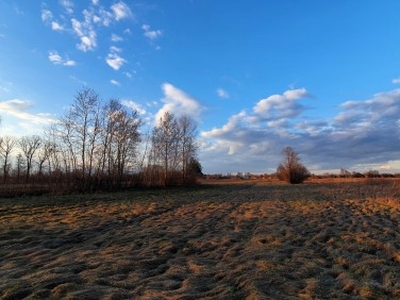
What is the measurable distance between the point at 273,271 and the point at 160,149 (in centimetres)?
4616

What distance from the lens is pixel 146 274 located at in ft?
21.7

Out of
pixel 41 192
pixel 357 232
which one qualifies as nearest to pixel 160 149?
pixel 41 192

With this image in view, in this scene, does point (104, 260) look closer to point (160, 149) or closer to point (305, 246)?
point (305, 246)

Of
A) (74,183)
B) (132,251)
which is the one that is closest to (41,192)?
(74,183)

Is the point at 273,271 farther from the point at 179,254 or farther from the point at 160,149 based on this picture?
the point at 160,149

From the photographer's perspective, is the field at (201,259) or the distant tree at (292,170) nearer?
the field at (201,259)

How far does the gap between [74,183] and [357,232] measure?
2947 centimetres

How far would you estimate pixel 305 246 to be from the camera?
9102mm

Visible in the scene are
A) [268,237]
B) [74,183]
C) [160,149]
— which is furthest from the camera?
[160,149]

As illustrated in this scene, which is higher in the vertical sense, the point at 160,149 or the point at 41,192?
the point at 160,149

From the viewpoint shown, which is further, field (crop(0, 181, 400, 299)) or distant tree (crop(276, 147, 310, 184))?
distant tree (crop(276, 147, 310, 184))

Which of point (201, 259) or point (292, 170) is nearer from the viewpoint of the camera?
point (201, 259)

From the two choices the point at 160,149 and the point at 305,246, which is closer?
the point at 305,246

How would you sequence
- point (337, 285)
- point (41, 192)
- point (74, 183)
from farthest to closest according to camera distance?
point (74, 183), point (41, 192), point (337, 285)
